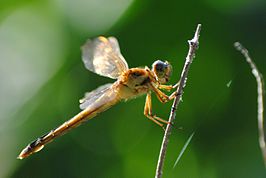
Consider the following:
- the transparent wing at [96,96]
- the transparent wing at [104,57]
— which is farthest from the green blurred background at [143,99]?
the transparent wing at [96,96]

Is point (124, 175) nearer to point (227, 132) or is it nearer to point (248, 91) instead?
point (227, 132)

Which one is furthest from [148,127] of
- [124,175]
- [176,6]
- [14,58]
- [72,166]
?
[14,58]

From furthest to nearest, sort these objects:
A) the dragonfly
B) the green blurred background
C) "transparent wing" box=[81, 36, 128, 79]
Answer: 1. the green blurred background
2. "transparent wing" box=[81, 36, 128, 79]
3. the dragonfly

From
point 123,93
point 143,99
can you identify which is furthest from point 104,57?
point 143,99

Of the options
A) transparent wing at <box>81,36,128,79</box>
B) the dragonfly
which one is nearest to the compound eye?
the dragonfly

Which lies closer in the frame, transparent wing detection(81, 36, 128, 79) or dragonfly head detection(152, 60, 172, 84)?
dragonfly head detection(152, 60, 172, 84)

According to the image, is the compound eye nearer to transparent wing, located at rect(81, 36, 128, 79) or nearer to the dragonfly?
the dragonfly
